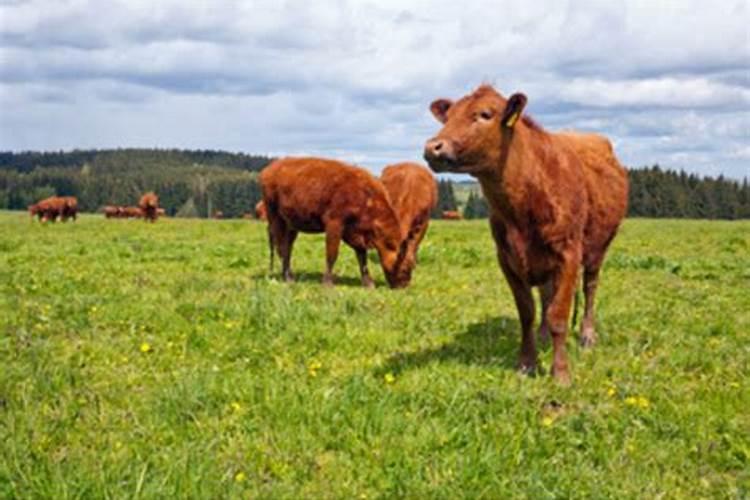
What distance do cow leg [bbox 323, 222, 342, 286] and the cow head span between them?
7.73m

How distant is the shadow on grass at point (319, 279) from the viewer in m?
15.5

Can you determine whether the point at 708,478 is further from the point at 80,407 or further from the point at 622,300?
the point at 622,300

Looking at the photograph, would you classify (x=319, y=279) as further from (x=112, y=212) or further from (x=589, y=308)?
(x=112, y=212)

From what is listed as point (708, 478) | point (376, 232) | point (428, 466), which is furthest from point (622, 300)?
point (428, 466)

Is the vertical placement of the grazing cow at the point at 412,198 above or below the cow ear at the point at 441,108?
below

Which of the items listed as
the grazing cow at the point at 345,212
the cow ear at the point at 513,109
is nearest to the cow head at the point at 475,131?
the cow ear at the point at 513,109

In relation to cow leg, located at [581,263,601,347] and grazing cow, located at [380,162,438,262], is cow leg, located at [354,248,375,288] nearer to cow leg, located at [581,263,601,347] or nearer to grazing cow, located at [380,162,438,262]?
grazing cow, located at [380,162,438,262]

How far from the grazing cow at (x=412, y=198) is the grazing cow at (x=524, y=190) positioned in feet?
25.7

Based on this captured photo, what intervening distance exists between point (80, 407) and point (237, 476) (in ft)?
6.68

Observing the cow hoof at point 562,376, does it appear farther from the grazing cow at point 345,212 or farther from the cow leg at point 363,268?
the cow leg at point 363,268

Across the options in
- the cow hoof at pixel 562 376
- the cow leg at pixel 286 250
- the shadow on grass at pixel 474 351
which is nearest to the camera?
the cow hoof at pixel 562 376

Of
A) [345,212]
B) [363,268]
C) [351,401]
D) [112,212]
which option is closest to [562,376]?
[351,401]

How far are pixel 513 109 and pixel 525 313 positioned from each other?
221cm

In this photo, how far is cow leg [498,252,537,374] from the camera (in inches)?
316
